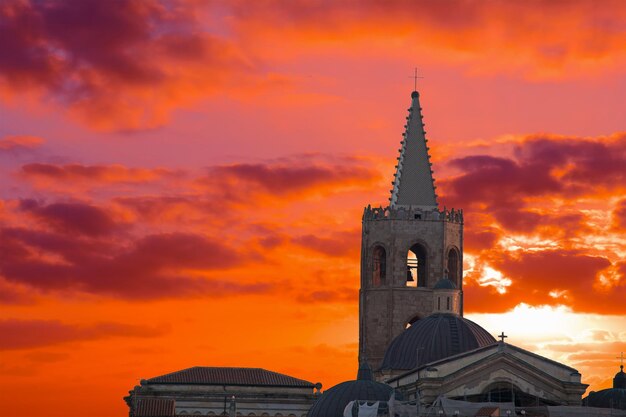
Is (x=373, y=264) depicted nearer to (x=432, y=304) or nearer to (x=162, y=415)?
(x=432, y=304)

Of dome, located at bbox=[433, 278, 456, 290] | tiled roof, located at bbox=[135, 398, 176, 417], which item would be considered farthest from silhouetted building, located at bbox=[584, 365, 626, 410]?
tiled roof, located at bbox=[135, 398, 176, 417]

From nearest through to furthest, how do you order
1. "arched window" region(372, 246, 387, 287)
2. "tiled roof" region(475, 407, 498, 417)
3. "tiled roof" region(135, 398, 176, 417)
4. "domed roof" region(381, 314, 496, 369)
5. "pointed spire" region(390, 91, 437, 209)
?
"tiled roof" region(475, 407, 498, 417)
"domed roof" region(381, 314, 496, 369)
"tiled roof" region(135, 398, 176, 417)
"pointed spire" region(390, 91, 437, 209)
"arched window" region(372, 246, 387, 287)

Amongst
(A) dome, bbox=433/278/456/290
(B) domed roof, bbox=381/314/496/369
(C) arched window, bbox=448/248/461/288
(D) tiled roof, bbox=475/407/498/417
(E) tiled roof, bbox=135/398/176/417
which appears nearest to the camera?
(D) tiled roof, bbox=475/407/498/417

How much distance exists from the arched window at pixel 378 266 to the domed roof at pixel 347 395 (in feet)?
87.8

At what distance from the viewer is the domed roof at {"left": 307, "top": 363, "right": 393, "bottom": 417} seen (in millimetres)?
105438

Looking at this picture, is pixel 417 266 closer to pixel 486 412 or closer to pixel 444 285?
pixel 444 285

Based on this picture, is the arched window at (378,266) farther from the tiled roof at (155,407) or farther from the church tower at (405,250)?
the tiled roof at (155,407)

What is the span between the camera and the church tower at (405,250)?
132375 mm

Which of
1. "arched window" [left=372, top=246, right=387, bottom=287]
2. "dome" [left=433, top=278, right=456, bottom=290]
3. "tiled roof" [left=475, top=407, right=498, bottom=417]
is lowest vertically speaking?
"tiled roof" [left=475, top=407, right=498, bottom=417]

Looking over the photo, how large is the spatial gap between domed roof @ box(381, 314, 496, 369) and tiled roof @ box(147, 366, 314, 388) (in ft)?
48.2

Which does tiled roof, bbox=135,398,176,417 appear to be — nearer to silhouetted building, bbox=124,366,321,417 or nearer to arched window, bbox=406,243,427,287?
silhouetted building, bbox=124,366,321,417

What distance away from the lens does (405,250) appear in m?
133

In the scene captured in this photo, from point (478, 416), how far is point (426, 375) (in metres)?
8.15

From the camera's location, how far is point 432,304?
12988 cm
